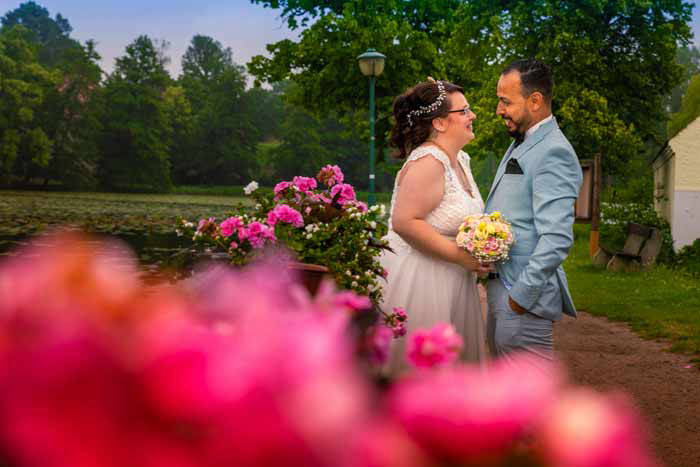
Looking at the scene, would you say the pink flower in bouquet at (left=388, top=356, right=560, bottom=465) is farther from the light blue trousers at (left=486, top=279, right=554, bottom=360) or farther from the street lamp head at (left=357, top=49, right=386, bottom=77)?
the street lamp head at (left=357, top=49, right=386, bottom=77)

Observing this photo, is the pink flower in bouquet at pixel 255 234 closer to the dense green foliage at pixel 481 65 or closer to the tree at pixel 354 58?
the dense green foliage at pixel 481 65

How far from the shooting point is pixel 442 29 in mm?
34250

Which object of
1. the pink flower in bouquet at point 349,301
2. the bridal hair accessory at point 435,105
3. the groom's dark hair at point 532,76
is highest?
the groom's dark hair at point 532,76

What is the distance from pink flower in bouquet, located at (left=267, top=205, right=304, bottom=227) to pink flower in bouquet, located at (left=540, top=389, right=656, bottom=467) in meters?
4.22

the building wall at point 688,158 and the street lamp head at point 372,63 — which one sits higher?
the street lamp head at point 372,63

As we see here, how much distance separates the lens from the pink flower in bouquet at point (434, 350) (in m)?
0.87

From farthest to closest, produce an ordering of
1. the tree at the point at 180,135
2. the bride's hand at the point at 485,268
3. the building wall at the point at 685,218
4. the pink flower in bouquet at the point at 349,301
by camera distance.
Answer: the tree at the point at 180,135 → the building wall at the point at 685,218 → the bride's hand at the point at 485,268 → the pink flower in bouquet at the point at 349,301

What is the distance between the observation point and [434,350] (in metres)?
0.88

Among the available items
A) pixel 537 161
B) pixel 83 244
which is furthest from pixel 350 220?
pixel 83 244

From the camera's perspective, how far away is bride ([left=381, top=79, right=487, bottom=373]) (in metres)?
3.95

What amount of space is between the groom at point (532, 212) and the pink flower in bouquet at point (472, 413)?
3.18 m

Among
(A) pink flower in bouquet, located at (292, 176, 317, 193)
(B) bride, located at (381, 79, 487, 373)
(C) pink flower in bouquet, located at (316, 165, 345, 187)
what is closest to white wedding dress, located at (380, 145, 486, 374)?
(B) bride, located at (381, 79, 487, 373)

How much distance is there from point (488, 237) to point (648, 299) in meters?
9.80

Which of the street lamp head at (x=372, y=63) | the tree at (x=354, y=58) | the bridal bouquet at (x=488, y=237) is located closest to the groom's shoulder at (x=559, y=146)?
the bridal bouquet at (x=488, y=237)
